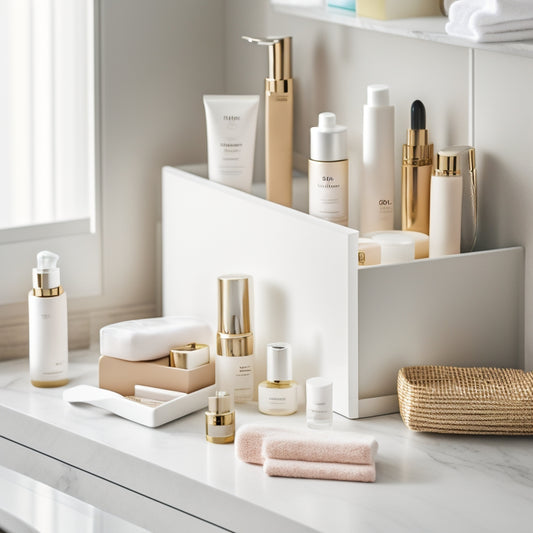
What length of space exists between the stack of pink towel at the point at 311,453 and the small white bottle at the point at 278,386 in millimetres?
149

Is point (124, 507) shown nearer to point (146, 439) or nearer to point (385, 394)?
point (146, 439)

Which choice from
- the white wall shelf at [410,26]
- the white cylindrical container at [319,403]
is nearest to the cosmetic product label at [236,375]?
the white cylindrical container at [319,403]

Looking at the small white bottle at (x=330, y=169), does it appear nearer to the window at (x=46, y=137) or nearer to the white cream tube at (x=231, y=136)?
the white cream tube at (x=231, y=136)

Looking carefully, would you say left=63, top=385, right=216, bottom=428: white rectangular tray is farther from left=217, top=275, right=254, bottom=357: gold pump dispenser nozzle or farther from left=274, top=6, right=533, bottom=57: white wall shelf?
left=274, top=6, right=533, bottom=57: white wall shelf

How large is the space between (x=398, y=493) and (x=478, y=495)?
83 millimetres

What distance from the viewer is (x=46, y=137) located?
1.69 m

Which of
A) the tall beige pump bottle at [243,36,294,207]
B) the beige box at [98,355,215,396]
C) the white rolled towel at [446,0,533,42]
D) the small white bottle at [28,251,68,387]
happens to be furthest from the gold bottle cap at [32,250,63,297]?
the white rolled towel at [446,0,533,42]

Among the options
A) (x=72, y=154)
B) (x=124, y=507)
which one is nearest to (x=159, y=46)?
(x=72, y=154)

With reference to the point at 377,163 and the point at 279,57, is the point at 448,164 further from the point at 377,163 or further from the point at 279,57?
the point at 279,57

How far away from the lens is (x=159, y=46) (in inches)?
70.1

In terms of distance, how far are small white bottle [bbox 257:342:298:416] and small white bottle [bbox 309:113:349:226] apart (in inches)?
7.7

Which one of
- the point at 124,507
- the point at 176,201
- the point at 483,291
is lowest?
the point at 124,507

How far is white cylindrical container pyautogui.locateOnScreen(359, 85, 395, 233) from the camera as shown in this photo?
148 centimetres

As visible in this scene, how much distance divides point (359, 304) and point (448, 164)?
0.72 feet
